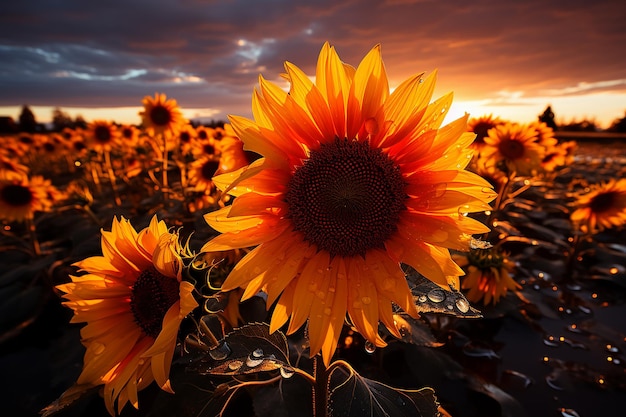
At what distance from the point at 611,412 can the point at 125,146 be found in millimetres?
8878

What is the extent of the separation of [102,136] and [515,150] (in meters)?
7.34

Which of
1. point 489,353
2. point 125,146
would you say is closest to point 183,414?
point 489,353

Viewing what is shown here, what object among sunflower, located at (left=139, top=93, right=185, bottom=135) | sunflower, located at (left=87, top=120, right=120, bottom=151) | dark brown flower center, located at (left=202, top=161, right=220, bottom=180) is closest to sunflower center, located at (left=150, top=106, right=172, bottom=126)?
sunflower, located at (left=139, top=93, right=185, bottom=135)

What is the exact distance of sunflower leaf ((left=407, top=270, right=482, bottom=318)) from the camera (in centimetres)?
112

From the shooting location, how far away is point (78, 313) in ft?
4.59

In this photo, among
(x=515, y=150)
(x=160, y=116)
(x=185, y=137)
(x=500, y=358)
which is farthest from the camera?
(x=185, y=137)

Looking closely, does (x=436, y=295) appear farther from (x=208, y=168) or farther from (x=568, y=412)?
(x=208, y=168)

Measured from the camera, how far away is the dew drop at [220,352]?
3.91ft

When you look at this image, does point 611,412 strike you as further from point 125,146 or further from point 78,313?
point 125,146

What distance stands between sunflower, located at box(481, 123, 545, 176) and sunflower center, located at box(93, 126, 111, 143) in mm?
6950

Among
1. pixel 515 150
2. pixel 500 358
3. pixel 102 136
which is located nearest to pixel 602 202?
pixel 515 150

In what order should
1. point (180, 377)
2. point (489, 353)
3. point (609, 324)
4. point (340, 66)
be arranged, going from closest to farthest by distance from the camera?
point (340, 66) → point (180, 377) → point (489, 353) → point (609, 324)

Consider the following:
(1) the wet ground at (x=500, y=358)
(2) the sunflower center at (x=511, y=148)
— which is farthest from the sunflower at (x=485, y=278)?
(2) the sunflower center at (x=511, y=148)

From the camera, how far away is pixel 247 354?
1255 mm
